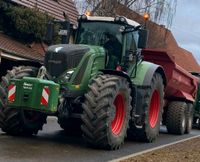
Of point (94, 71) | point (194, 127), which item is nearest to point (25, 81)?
point (94, 71)

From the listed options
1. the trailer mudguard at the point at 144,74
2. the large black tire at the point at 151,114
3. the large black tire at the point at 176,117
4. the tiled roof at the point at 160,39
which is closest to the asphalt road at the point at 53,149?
the large black tire at the point at 151,114

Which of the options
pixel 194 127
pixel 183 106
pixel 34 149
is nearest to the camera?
pixel 34 149

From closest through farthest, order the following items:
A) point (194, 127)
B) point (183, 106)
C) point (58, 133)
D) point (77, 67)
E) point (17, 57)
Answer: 1. point (77, 67)
2. point (58, 133)
3. point (183, 106)
4. point (17, 57)
5. point (194, 127)

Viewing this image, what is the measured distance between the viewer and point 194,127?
2409 cm

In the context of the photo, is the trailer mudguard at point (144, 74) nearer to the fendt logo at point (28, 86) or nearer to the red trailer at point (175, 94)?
the red trailer at point (175, 94)

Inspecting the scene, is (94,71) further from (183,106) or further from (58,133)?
(183,106)

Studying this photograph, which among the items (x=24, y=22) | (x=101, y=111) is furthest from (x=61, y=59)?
(x=24, y=22)

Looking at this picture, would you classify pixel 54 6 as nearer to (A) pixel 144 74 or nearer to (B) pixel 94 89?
(A) pixel 144 74

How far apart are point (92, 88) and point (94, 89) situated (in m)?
0.04

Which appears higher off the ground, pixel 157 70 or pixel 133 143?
pixel 157 70

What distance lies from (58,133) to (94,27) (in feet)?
9.09

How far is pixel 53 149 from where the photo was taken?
10148 mm

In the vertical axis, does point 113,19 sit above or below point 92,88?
→ above

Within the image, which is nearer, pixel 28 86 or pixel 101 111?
pixel 28 86
